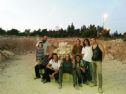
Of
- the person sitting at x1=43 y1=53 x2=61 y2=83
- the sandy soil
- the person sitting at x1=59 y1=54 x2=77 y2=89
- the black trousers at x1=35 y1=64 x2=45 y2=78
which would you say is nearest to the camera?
the sandy soil

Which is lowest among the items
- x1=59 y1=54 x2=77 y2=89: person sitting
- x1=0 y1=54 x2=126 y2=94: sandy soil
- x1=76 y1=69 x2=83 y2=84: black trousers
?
x1=0 y1=54 x2=126 y2=94: sandy soil

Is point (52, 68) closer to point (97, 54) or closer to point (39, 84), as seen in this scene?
point (39, 84)

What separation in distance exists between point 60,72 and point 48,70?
812 mm

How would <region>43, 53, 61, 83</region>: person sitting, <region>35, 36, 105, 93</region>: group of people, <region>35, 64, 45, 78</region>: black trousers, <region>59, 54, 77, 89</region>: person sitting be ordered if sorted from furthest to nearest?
<region>35, 64, 45, 78</region>: black trousers, <region>43, 53, 61, 83</region>: person sitting, <region>59, 54, 77, 89</region>: person sitting, <region>35, 36, 105, 93</region>: group of people

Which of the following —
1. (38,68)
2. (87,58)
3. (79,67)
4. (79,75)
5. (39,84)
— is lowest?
(39,84)

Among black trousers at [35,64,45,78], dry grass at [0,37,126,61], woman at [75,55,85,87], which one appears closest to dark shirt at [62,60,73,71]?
woman at [75,55,85,87]

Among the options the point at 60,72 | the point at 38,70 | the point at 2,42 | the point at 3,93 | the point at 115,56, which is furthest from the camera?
the point at 2,42

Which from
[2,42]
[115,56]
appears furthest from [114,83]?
[2,42]

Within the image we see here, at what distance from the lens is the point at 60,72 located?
13.4 m

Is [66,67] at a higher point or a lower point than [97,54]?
lower

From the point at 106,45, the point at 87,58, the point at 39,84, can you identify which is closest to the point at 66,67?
the point at 87,58

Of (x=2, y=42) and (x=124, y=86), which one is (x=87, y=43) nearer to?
(x=124, y=86)

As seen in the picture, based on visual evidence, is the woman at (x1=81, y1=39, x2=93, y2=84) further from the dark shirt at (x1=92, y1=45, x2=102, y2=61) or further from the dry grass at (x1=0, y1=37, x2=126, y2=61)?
the dry grass at (x1=0, y1=37, x2=126, y2=61)

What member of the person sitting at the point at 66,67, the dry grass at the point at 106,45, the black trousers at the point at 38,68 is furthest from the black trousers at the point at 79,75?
the dry grass at the point at 106,45
